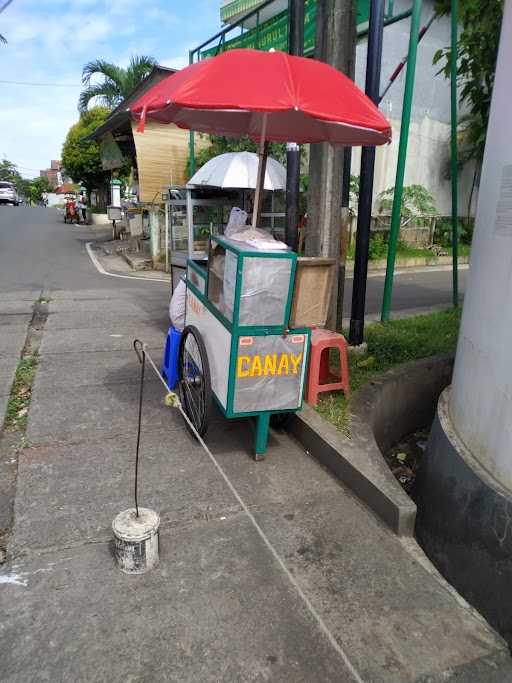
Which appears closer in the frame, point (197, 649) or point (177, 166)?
point (197, 649)

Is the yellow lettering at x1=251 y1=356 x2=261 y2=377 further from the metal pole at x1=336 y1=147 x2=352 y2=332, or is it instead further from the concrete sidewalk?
the metal pole at x1=336 y1=147 x2=352 y2=332

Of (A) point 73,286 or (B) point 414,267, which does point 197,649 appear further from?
(B) point 414,267

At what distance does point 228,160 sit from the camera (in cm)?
723

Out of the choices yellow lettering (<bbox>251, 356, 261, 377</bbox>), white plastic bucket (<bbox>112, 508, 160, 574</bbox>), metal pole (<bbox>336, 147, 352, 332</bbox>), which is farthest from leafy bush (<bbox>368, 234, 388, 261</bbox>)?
white plastic bucket (<bbox>112, 508, 160, 574</bbox>)

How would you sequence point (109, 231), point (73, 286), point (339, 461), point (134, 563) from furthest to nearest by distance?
→ point (109, 231)
point (73, 286)
point (339, 461)
point (134, 563)

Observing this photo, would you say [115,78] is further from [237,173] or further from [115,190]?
[237,173]

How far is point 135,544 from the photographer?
2436mm

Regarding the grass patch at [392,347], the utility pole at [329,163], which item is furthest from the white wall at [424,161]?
the utility pole at [329,163]

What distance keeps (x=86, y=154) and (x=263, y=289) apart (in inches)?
1260

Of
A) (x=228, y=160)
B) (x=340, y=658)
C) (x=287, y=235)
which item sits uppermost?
(x=228, y=160)

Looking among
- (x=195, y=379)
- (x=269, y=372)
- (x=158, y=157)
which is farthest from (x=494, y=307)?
(x=158, y=157)

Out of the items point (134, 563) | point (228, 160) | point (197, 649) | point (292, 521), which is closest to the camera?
point (197, 649)

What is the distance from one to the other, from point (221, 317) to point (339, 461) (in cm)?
126

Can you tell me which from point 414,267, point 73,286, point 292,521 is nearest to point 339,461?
point 292,521
